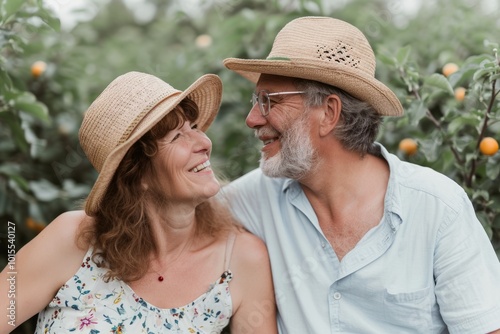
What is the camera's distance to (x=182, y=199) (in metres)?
2.42

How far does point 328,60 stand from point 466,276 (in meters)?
0.87

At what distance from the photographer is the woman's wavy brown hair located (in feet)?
8.00

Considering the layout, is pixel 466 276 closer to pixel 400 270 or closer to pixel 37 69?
pixel 400 270

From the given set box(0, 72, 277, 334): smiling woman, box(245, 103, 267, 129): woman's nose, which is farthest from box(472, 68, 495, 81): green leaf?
box(0, 72, 277, 334): smiling woman

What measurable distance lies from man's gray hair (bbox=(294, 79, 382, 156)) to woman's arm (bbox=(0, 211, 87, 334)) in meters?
0.99

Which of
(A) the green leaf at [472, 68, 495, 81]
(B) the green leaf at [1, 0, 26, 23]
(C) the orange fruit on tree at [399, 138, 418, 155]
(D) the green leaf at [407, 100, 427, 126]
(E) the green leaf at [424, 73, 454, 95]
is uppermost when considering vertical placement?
(B) the green leaf at [1, 0, 26, 23]

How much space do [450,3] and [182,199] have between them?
285cm

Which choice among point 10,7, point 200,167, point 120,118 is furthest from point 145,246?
point 10,7

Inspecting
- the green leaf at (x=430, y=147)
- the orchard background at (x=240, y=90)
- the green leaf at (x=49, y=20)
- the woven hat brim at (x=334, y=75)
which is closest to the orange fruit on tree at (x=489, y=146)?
the orchard background at (x=240, y=90)

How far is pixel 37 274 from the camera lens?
241 centimetres

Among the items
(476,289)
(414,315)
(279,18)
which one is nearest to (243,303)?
(414,315)

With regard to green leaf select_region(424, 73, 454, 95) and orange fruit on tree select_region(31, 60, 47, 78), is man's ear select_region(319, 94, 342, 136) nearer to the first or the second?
green leaf select_region(424, 73, 454, 95)

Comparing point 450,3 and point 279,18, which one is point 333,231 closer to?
point 279,18

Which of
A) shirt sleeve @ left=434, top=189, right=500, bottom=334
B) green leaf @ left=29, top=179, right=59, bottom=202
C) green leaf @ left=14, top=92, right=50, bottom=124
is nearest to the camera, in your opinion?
shirt sleeve @ left=434, top=189, right=500, bottom=334
